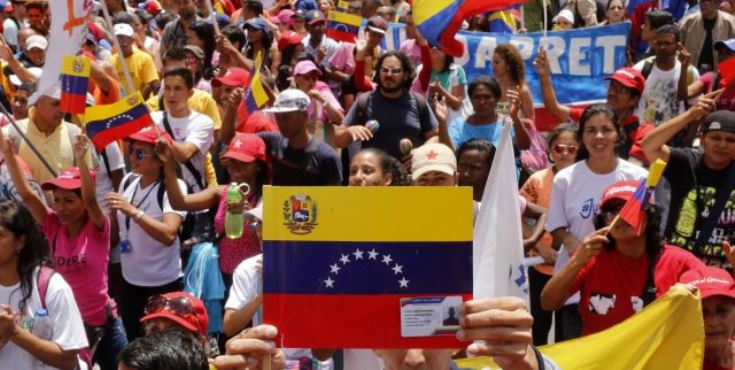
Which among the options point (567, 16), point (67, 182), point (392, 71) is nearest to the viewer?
point (67, 182)

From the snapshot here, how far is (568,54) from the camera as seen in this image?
38.7 ft

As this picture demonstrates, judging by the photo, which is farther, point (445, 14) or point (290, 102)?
point (290, 102)

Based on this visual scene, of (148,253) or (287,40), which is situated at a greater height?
(287,40)

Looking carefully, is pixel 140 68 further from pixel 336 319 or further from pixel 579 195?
pixel 336 319

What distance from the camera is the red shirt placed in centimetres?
590

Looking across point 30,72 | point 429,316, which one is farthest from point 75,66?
point 429,316

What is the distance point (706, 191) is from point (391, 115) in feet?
9.42

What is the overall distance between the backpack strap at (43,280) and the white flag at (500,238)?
2119 mm

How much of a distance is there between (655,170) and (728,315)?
2.36ft

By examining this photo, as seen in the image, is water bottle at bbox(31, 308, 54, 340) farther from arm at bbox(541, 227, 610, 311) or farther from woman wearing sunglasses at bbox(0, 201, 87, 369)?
arm at bbox(541, 227, 610, 311)

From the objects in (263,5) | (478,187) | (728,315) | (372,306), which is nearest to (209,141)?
(478,187)

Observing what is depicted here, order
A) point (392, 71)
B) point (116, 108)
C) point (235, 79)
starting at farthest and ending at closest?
point (235, 79), point (392, 71), point (116, 108)

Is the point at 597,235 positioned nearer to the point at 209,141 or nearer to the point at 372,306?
the point at 372,306

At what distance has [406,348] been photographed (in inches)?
139
